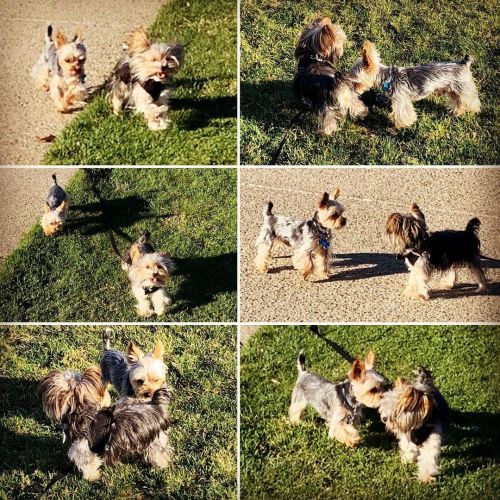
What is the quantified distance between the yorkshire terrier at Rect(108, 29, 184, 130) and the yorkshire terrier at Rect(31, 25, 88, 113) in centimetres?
27

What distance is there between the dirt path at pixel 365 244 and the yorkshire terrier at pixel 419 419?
0.61m

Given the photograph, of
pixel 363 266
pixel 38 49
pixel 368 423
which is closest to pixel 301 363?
pixel 368 423

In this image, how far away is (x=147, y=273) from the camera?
6.70m

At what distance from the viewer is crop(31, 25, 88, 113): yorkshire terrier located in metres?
6.93

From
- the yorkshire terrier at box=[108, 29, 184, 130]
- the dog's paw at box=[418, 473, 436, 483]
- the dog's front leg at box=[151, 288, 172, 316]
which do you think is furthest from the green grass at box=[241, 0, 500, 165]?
the dog's paw at box=[418, 473, 436, 483]

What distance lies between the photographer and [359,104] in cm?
699

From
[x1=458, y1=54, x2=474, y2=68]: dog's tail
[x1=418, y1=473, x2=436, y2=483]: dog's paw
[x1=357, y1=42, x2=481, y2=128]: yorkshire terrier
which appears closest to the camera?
[x1=418, y1=473, x2=436, y2=483]: dog's paw

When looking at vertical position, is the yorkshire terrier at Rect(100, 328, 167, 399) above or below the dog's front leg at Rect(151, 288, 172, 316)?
below

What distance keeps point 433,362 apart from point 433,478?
0.89 meters

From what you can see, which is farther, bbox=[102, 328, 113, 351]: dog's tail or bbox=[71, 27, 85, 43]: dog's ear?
bbox=[71, 27, 85, 43]: dog's ear

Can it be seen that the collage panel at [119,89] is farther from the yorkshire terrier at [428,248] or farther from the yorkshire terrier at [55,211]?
the yorkshire terrier at [428,248]

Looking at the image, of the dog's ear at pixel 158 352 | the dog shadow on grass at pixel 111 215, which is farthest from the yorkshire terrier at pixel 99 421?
the dog shadow on grass at pixel 111 215

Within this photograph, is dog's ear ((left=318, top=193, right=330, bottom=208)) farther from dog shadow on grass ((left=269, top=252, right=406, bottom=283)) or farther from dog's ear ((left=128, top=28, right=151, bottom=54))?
dog's ear ((left=128, top=28, right=151, bottom=54))

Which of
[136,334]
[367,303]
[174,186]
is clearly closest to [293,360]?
[367,303]
